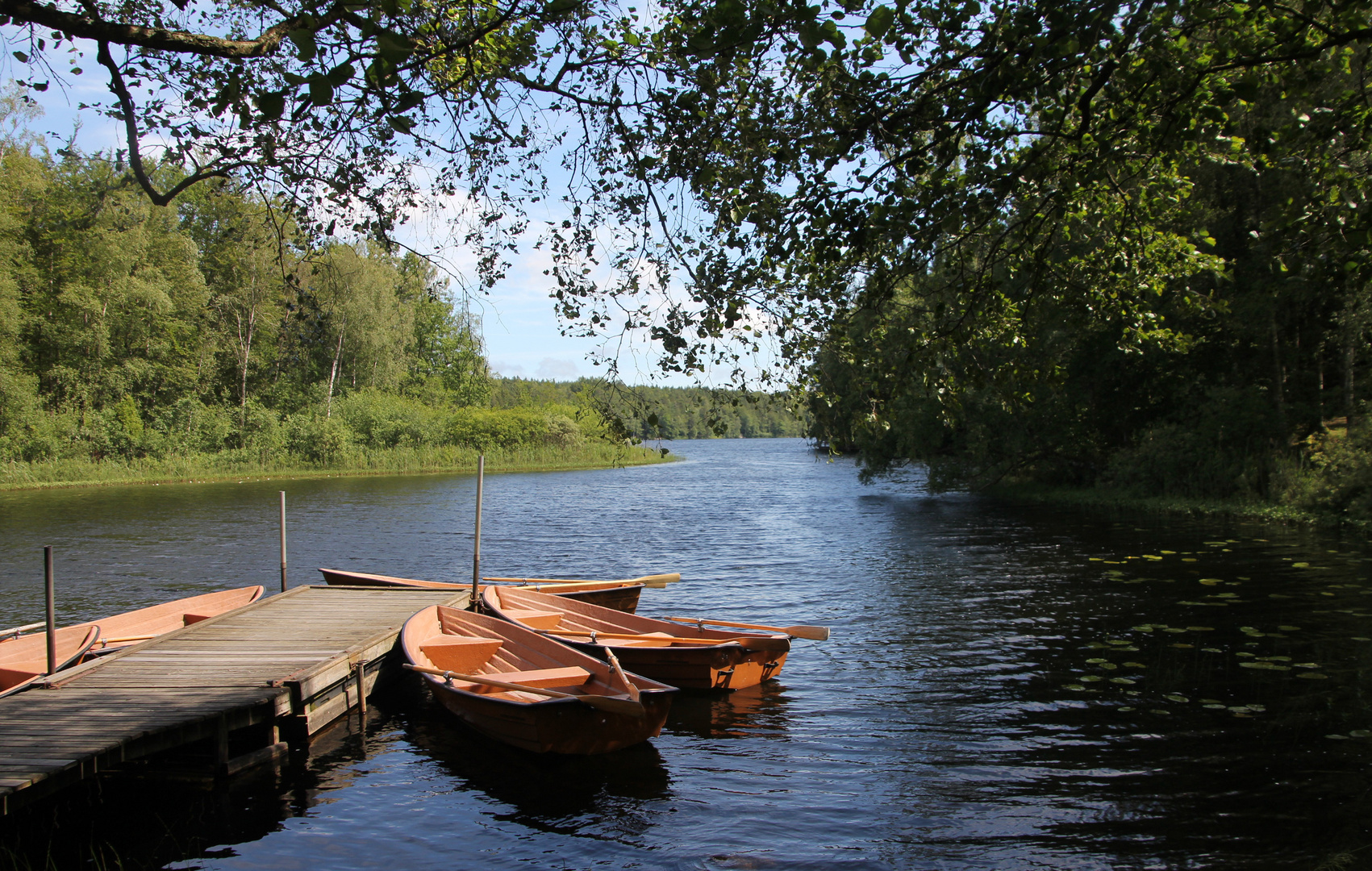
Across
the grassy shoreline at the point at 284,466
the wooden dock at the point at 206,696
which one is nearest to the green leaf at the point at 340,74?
the wooden dock at the point at 206,696

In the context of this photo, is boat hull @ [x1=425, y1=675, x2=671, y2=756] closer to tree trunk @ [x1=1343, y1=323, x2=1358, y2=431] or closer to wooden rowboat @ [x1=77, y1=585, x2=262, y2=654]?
wooden rowboat @ [x1=77, y1=585, x2=262, y2=654]

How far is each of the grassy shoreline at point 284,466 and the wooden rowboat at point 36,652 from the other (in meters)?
23.4

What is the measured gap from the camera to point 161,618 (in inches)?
447

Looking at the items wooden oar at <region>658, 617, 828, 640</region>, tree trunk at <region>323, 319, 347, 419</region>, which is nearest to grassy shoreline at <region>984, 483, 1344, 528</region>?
wooden oar at <region>658, 617, 828, 640</region>

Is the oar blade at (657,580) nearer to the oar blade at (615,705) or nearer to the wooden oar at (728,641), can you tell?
the wooden oar at (728,641)

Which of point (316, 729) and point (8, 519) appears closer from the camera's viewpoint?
point (316, 729)

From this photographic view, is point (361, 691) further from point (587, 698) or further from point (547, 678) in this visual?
point (587, 698)

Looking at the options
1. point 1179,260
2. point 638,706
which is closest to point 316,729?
point 638,706

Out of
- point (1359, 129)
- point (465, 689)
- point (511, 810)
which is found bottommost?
point (511, 810)

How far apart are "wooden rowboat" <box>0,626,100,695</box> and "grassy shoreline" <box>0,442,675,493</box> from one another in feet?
76.8

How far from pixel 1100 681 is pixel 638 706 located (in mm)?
5783

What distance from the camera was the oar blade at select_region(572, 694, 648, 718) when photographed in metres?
7.52

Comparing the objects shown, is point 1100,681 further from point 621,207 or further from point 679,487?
point 679,487

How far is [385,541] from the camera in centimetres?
2350
